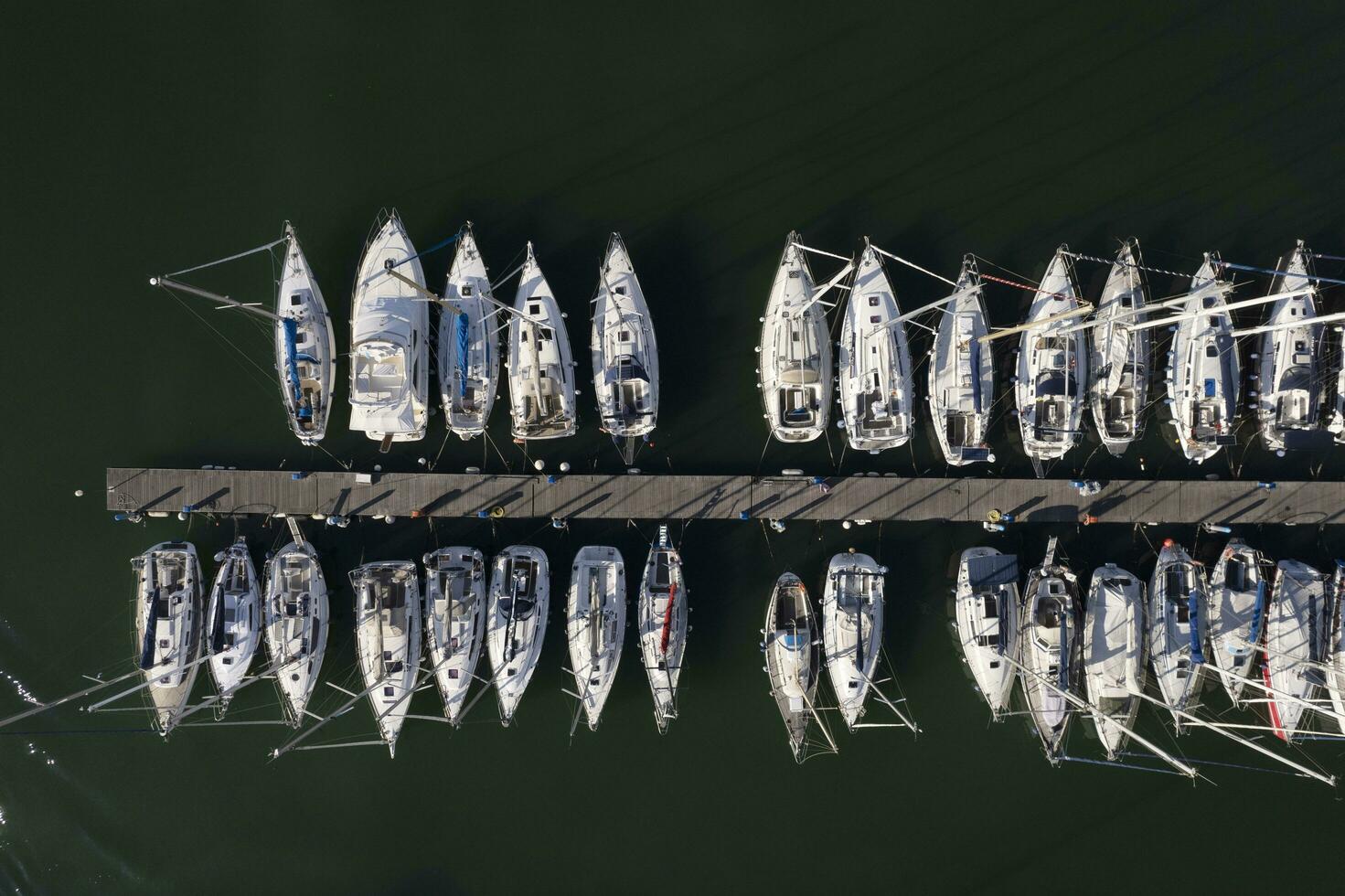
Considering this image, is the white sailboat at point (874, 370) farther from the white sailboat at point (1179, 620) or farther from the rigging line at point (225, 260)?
the rigging line at point (225, 260)

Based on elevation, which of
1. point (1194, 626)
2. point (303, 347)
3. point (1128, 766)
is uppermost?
point (303, 347)

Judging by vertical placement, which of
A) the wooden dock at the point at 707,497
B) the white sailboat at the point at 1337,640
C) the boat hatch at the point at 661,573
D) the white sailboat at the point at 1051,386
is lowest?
the white sailboat at the point at 1337,640

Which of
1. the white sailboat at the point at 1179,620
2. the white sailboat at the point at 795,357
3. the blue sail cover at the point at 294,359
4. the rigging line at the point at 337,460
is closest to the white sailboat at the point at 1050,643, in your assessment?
the white sailboat at the point at 1179,620

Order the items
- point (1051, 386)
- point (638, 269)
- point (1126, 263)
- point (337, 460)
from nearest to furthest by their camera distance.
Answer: point (1051, 386), point (1126, 263), point (337, 460), point (638, 269)

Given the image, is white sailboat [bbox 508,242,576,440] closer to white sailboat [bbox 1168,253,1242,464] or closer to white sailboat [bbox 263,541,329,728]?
white sailboat [bbox 263,541,329,728]

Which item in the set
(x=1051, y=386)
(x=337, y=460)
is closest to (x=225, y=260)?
(x=337, y=460)

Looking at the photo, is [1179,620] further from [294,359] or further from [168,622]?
[168,622]

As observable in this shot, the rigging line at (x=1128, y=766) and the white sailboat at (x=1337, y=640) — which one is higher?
the white sailboat at (x=1337, y=640)
